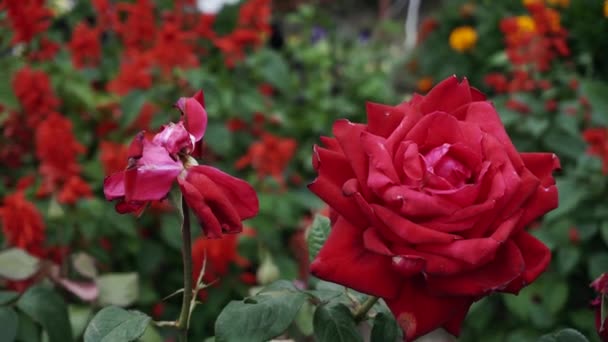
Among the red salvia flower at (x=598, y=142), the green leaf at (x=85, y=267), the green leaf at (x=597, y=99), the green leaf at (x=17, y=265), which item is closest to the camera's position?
the green leaf at (x=17, y=265)

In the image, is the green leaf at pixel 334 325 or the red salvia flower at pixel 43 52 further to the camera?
the red salvia flower at pixel 43 52

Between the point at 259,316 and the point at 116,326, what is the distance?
4.2 inches

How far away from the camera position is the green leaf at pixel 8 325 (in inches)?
Result: 27.6

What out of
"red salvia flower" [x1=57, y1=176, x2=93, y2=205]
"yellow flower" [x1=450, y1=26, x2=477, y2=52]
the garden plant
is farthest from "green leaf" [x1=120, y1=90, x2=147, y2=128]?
"yellow flower" [x1=450, y1=26, x2=477, y2=52]

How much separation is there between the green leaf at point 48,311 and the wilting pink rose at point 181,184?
287 mm

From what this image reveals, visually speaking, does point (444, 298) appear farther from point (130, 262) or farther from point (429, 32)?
point (429, 32)

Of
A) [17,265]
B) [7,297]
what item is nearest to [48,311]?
[7,297]

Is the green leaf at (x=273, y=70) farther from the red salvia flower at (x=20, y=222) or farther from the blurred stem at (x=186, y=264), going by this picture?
the blurred stem at (x=186, y=264)

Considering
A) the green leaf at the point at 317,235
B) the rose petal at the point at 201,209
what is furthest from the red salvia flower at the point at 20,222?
the rose petal at the point at 201,209

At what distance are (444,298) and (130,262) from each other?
1.37 m

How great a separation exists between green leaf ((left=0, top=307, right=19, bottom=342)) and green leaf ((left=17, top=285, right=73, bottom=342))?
2.1 inches

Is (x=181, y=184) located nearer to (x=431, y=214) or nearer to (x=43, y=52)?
(x=431, y=214)

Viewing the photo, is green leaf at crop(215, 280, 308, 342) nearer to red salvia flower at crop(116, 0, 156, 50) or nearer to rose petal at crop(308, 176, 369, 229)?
rose petal at crop(308, 176, 369, 229)

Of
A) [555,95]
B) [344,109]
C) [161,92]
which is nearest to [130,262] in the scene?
[161,92]
